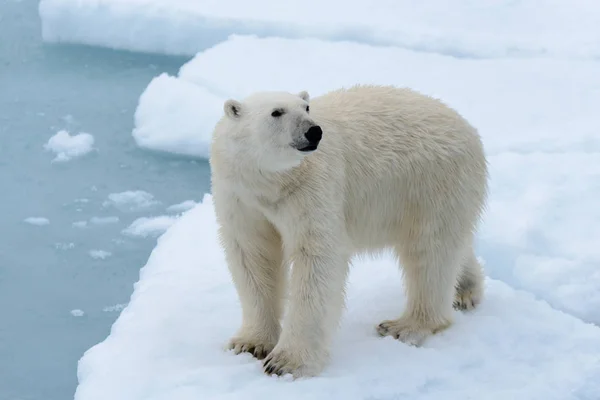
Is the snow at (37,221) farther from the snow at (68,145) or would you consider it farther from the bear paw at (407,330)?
the bear paw at (407,330)

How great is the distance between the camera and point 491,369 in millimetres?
3533

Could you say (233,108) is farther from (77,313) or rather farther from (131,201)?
(131,201)

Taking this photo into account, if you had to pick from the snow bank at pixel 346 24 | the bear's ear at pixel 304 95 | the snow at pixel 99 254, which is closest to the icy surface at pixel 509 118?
the snow bank at pixel 346 24

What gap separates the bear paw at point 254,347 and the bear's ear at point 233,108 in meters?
0.93

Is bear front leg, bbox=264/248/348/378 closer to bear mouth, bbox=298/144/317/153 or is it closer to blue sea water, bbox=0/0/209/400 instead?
bear mouth, bbox=298/144/317/153

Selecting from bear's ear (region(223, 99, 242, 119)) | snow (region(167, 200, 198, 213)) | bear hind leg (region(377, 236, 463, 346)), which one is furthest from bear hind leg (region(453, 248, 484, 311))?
snow (region(167, 200, 198, 213))

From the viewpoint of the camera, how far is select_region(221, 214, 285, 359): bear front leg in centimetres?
348

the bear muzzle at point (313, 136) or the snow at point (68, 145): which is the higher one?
the bear muzzle at point (313, 136)

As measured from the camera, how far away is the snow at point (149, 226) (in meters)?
6.04

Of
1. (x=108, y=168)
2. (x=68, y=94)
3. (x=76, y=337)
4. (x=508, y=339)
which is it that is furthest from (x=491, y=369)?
(x=68, y=94)

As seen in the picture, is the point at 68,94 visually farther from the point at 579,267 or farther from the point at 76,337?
the point at 579,267

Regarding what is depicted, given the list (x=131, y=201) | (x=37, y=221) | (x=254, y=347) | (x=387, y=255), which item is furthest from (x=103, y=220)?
(x=254, y=347)

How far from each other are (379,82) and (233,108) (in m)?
4.24

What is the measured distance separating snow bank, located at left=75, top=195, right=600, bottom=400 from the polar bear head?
31.7 inches
